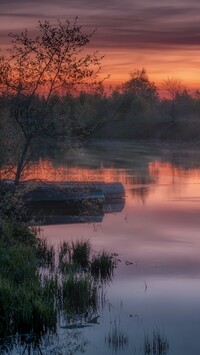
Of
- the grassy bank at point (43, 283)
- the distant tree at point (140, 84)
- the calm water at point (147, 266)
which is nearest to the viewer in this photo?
the grassy bank at point (43, 283)

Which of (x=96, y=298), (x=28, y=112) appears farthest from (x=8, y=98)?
(x=96, y=298)

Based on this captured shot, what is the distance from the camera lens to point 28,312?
14.0m

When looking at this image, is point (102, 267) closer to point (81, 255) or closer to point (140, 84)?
point (81, 255)

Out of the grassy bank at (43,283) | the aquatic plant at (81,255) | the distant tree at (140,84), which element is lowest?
the grassy bank at (43,283)

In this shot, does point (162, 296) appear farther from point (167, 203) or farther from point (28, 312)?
point (167, 203)

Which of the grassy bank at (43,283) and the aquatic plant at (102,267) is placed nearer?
the grassy bank at (43,283)

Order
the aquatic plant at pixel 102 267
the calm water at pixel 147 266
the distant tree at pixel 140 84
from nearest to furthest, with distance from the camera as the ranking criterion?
the calm water at pixel 147 266
the aquatic plant at pixel 102 267
the distant tree at pixel 140 84

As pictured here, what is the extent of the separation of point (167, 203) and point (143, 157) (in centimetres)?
3849

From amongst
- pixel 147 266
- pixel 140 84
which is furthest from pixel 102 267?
pixel 140 84

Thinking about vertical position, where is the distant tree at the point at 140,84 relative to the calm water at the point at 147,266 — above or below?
above

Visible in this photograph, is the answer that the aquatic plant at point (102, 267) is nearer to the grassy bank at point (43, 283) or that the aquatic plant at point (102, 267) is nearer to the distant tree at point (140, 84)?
the grassy bank at point (43, 283)

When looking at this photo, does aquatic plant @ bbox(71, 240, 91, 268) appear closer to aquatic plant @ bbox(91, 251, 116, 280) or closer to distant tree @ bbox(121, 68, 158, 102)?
aquatic plant @ bbox(91, 251, 116, 280)

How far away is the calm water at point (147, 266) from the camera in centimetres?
1436

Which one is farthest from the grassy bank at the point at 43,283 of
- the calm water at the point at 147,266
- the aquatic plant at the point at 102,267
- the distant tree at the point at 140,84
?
the distant tree at the point at 140,84
